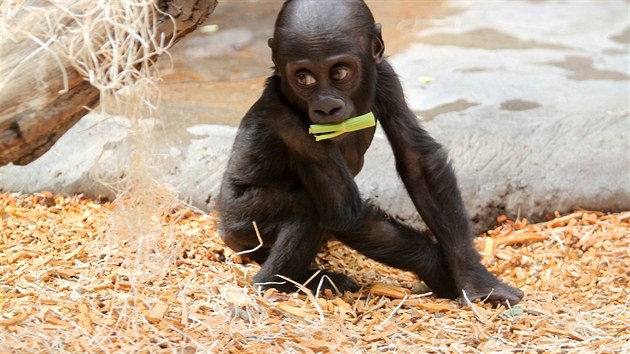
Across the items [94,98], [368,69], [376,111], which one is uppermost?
[94,98]

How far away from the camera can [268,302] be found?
12.3 feet

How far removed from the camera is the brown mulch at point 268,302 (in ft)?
11.0

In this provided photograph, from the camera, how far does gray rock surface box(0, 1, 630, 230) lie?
5.24 meters

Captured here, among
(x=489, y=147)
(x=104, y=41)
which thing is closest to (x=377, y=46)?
(x=104, y=41)

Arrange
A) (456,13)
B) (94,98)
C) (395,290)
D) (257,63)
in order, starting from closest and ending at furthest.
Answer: (94,98) → (395,290) → (257,63) → (456,13)

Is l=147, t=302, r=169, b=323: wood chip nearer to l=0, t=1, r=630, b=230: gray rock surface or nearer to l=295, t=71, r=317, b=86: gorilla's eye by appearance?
l=0, t=1, r=630, b=230: gray rock surface

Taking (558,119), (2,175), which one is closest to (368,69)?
(558,119)

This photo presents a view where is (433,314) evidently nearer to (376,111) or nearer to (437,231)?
(437,231)

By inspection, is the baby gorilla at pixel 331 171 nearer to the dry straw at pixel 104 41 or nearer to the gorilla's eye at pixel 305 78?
the gorilla's eye at pixel 305 78

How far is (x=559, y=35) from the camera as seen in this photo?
27.1 feet

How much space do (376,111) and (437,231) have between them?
0.66 m

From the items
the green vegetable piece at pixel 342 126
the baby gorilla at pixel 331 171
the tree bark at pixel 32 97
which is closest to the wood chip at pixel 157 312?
the baby gorilla at pixel 331 171

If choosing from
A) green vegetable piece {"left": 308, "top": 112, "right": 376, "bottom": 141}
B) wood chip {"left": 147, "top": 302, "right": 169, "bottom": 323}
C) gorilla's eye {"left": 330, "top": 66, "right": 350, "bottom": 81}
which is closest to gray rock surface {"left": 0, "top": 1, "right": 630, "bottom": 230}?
wood chip {"left": 147, "top": 302, "right": 169, "bottom": 323}

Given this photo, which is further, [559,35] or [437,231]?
[559,35]
